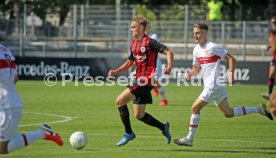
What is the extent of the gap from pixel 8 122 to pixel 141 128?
21.2ft

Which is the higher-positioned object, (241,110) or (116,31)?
(116,31)

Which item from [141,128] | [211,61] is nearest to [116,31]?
[141,128]

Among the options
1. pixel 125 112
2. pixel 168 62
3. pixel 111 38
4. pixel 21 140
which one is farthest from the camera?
pixel 111 38

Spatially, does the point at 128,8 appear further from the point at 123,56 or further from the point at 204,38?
the point at 204,38

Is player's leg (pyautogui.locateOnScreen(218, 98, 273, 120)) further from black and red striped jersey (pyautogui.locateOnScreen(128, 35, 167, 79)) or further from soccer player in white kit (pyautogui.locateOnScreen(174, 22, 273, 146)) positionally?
black and red striped jersey (pyautogui.locateOnScreen(128, 35, 167, 79))

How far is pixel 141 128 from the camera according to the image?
16.3 meters

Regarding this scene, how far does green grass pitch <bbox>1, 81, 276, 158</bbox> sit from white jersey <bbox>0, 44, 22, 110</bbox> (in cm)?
197

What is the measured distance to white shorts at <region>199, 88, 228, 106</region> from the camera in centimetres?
1358

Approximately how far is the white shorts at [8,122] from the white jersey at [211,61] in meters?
4.65

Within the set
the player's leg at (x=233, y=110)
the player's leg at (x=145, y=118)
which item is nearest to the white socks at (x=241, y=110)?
the player's leg at (x=233, y=110)

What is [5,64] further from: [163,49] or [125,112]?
[163,49]

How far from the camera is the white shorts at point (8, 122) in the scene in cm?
1012

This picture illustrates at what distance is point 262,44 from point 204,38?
21787 millimetres

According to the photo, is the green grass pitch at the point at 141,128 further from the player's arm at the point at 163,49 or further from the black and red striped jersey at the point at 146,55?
A: the player's arm at the point at 163,49
